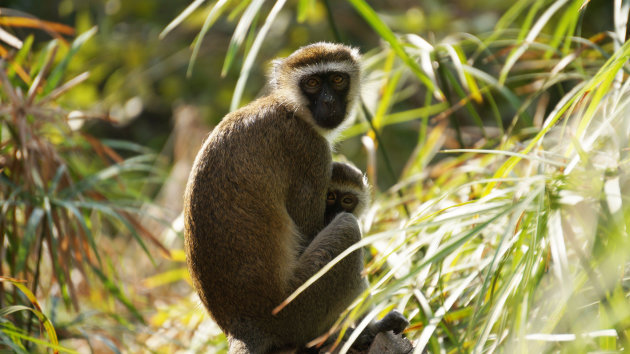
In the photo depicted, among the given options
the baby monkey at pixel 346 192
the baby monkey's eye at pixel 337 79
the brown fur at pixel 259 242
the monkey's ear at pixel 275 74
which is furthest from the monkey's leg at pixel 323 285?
the monkey's ear at pixel 275 74

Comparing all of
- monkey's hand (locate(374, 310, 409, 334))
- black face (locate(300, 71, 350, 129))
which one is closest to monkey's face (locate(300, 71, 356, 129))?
black face (locate(300, 71, 350, 129))

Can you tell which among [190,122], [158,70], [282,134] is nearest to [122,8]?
[158,70]

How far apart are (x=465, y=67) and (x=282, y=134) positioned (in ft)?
3.75

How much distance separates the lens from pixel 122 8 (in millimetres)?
10039

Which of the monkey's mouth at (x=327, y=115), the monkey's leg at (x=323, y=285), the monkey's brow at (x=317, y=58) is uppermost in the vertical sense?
the monkey's brow at (x=317, y=58)

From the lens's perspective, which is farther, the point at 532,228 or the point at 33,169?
the point at 33,169

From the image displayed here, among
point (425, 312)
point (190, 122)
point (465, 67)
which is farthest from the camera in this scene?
point (190, 122)

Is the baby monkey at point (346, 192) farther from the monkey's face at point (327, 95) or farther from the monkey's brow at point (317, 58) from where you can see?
the monkey's brow at point (317, 58)

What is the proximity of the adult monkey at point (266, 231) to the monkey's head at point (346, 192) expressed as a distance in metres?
0.23

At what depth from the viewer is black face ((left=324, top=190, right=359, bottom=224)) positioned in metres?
3.92

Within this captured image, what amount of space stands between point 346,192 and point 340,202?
74 mm

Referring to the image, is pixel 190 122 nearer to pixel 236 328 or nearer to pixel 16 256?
pixel 16 256

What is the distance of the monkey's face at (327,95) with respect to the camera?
3.71 meters

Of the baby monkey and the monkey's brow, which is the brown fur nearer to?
the baby monkey
